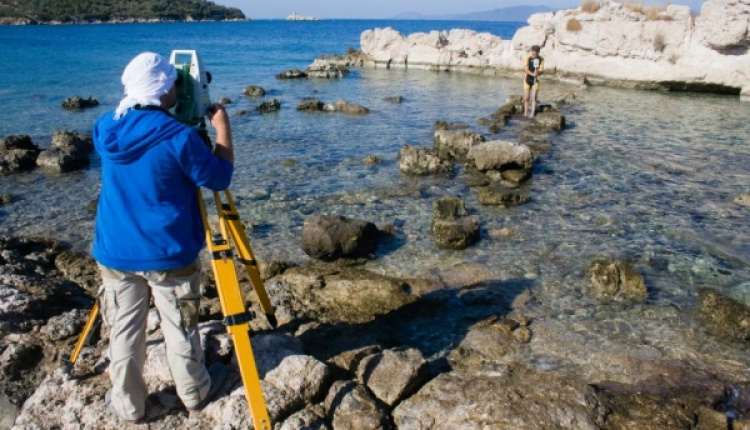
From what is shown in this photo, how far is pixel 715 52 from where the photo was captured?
2981 cm

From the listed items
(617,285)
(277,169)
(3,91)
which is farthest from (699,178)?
(3,91)

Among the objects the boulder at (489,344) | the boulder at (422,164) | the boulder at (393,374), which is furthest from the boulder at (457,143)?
the boulder at (393,374)

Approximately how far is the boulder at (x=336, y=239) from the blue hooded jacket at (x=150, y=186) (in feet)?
18.0

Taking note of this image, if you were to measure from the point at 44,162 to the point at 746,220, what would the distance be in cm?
1853

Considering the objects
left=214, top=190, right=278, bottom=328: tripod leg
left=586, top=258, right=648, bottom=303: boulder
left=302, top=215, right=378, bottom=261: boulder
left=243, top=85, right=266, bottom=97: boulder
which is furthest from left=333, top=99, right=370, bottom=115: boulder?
left=214, top=190, right=278, bottom=328: tripod leg

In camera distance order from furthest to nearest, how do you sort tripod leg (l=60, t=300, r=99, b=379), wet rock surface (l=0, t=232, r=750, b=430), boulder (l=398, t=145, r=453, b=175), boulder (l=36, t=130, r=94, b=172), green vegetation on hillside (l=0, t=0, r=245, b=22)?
green vegetation on hillside (l=0, t=0, r=245, b=22) → boulder (l=36, t=130, r=94, b=172) → boulder (l=398, t=145, r=453, b=175) → tripod leg (l=60, t=300, r=99, b=379) → wet rock surface (l=0, t=232, r=750, b=430)

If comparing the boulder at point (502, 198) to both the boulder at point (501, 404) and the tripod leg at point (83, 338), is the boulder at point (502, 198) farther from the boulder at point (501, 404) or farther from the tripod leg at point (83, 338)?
the tripod leg at point (83, 338)

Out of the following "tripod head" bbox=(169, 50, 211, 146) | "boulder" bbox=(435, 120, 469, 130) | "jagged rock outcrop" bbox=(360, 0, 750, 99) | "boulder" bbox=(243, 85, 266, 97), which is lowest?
"boulder" bbox=(435, 120, 469, 130)

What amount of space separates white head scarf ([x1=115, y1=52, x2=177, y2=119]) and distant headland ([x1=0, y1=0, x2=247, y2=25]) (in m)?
149

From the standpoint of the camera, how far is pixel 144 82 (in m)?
3.83

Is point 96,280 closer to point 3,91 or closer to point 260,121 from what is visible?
point 260,121

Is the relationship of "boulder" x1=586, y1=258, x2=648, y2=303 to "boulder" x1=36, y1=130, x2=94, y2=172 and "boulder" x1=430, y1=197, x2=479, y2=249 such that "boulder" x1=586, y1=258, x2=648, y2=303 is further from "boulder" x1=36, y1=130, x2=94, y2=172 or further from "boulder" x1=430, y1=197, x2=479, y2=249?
"boulder" x1=36, y1=130, x2=94, y2=172

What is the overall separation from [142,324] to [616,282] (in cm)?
711

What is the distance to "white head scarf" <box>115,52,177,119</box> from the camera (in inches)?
151
